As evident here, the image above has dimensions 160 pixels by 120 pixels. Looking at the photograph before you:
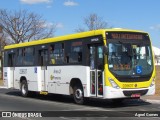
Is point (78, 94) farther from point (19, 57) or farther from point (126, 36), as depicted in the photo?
point (19, 57)

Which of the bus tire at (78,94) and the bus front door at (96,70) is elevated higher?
the bus front door at (96,70)

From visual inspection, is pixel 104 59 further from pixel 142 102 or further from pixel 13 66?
pixel 13 66

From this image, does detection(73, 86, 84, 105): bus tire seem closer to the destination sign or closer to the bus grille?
the bus grille

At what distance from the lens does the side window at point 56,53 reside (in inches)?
Answer: 730

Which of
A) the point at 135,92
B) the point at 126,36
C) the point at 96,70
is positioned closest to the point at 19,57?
the point at 96,70

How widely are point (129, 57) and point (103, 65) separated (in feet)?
3.75

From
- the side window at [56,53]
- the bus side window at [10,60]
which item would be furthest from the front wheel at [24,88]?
the side window at [56,53]

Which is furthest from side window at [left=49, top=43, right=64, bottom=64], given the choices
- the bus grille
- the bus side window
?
the bus side window

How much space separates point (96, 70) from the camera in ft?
52.5

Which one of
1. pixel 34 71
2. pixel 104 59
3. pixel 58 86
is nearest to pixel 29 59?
pixel 34 71

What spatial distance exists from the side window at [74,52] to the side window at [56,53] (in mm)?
610

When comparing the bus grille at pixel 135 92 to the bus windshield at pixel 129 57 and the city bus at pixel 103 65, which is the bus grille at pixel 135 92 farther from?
the bus windshield at pixel 129 57

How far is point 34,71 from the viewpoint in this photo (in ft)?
69.1

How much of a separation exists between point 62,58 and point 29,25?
32.2m
